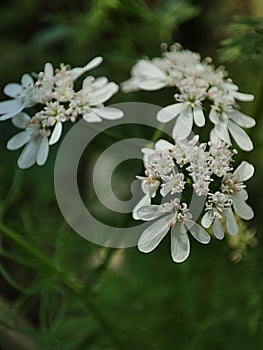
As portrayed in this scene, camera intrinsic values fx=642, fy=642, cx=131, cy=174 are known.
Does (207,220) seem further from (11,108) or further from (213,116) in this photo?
(11,108)

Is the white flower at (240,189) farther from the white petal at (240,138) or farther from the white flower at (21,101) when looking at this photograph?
the white flower at (21,101)

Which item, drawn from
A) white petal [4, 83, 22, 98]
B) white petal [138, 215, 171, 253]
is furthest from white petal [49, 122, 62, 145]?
white petal [138, 215, 171, 253]

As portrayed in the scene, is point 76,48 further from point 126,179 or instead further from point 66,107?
point 66,107

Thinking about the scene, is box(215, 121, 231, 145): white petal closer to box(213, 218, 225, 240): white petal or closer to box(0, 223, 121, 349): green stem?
box(213, 218, 225, 240): white petal

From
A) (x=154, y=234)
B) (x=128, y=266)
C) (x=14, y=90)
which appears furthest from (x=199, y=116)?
(x=128, y=266)

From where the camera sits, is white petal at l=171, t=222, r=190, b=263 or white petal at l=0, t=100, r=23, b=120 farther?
white petal at l=0, t=100, r=23, b=120

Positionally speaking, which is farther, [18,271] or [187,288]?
[18,271]

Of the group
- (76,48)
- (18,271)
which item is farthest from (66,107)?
(18,271)
